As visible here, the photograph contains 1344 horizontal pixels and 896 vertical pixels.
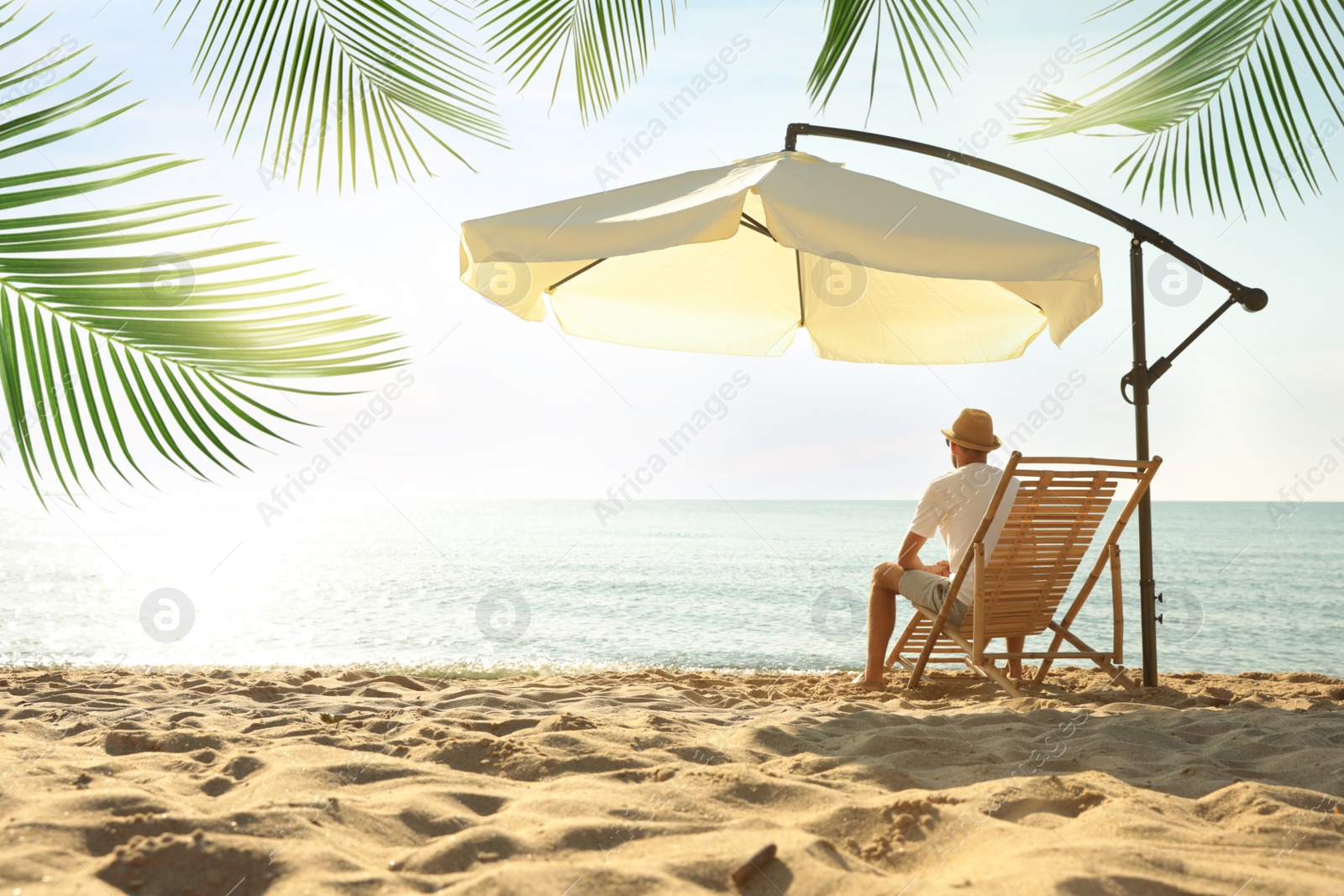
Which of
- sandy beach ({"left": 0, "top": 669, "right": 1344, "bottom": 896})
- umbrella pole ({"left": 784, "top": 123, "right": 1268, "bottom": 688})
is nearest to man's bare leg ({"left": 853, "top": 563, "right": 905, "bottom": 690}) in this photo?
sandy beach ({"left": 0, "top": 669, "right": 1344, "bottom": 896})

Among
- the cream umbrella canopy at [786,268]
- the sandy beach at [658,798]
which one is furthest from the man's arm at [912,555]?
the cream umbrella canopy at [786,268]

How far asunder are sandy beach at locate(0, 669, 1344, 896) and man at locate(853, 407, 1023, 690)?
2.16ft

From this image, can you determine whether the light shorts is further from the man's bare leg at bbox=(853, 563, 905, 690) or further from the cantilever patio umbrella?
the cantilever patio umbrella

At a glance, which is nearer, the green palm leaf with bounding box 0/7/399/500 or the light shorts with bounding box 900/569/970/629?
the green palm leaf with bounding box 0/7/399/500

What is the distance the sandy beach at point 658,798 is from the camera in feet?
5.16

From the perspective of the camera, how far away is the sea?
10.3 metres

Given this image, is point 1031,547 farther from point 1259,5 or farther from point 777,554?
point 777,554

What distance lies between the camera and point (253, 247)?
3.08 feet

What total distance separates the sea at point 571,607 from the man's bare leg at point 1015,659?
206 centimetres

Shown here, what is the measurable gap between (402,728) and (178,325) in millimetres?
2218

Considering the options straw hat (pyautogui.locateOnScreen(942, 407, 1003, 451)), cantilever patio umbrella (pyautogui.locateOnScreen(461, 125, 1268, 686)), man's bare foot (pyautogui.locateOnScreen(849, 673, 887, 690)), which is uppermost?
cantilever patio umbrella (pyautogui.locateOnScreen(461, 125, 1268, 686))

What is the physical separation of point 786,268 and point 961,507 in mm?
1763

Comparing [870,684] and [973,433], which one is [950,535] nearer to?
[973,433]

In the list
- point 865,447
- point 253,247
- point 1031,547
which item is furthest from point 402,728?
point 865,447
